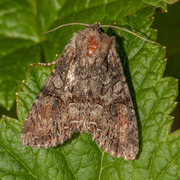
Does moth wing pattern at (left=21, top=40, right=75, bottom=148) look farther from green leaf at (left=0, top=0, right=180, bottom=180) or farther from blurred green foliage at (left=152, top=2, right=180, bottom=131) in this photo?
blurred green foliage at (left=152, top=2, right=180, bottom=131)

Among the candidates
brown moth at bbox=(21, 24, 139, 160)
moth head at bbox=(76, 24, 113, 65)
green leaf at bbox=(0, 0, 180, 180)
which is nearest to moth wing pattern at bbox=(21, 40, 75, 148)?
brown moth at bbox=(21, 24, 139, 160)

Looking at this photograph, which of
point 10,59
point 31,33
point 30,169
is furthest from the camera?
point 31,33

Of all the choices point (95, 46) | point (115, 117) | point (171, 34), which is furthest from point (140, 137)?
point (171, 34)

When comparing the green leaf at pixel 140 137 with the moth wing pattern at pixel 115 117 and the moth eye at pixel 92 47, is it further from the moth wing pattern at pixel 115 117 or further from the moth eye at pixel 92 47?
the moth eye at pixel 92 47

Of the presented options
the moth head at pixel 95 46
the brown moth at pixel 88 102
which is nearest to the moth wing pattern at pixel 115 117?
the brown moth at pixel 88 102

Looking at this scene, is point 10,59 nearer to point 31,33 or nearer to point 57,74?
point 31,33

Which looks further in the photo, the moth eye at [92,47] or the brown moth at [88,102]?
the moth eye at [92,47]

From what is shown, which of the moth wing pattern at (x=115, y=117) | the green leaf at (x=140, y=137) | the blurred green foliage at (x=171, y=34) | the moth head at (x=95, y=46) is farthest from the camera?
the blurred green foliage at (x=171, y=34)

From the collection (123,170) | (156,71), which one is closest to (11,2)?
(156,71)
